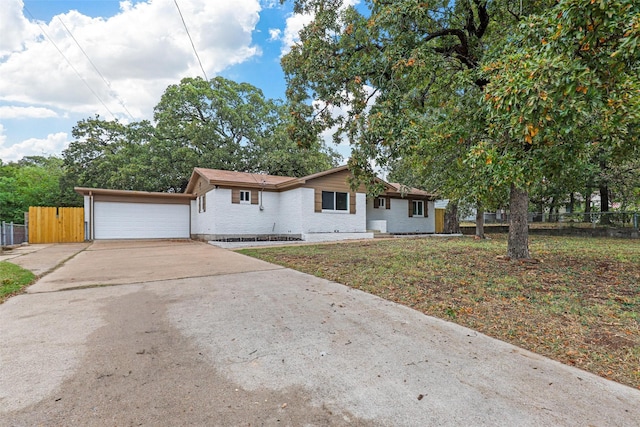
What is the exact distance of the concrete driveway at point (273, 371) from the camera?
70.9 inches

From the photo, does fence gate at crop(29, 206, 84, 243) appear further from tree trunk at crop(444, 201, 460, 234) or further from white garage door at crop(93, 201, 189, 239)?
tree trunk at crop(444, 201, 460, 234)

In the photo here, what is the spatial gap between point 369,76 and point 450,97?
226 cm

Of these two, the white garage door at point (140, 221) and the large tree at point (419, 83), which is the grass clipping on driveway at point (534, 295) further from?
the white garage door at point (140, 221)

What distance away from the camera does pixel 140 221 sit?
16.1 m

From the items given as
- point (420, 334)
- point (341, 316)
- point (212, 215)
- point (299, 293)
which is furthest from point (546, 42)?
point (212, 215)

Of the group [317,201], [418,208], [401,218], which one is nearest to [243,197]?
[317,201]

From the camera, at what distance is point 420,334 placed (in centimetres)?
305

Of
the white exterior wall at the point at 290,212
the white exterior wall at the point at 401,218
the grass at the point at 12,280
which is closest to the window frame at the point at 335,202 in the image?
the white exterior wall at the point at 290,212

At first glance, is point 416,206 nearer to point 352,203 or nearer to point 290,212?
point 352,203

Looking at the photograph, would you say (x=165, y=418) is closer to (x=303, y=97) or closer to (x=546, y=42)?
(x=546, y=42)

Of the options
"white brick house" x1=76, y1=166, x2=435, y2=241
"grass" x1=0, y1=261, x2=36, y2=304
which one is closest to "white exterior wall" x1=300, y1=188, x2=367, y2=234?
"white brick house" x1=76, y1=166, x2=435, y2=241

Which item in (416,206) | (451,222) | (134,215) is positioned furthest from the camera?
(416,206)

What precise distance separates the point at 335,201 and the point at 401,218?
5391mm

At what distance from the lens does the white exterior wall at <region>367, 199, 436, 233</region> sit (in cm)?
1766
